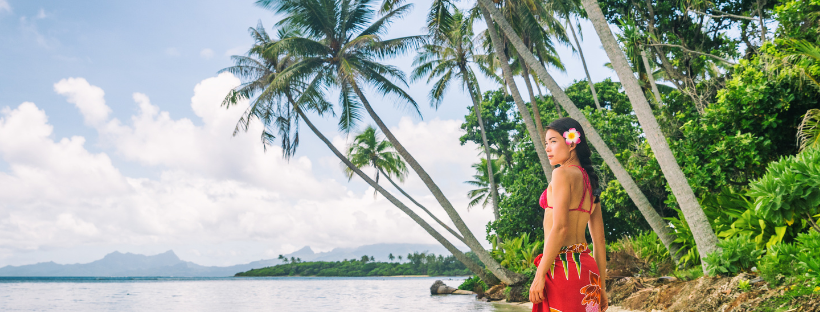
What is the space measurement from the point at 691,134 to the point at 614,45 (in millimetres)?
2219

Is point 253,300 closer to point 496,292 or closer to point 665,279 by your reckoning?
point 496,292

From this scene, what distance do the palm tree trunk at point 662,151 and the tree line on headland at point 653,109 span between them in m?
0.02

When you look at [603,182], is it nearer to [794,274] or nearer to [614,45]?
[614,45]

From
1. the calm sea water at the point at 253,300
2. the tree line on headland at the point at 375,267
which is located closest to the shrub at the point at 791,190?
the calm sea water at the point at 253,300

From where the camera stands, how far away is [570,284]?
7.03 feet

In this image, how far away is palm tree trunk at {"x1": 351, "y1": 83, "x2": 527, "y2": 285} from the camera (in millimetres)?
13969

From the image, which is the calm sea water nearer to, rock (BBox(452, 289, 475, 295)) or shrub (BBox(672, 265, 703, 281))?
rock (BBox(452, 289, 475, 295))

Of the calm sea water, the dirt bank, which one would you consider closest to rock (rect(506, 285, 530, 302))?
the calm sea water

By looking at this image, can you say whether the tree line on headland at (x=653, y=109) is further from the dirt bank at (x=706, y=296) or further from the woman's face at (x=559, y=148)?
the woman's face at (x=559, y=148)

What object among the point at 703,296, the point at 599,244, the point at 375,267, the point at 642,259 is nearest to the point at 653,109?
the point at 642,259

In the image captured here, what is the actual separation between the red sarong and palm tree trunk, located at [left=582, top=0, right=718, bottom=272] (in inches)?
251

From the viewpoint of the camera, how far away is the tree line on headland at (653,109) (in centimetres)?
709

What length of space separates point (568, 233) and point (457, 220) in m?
12.0

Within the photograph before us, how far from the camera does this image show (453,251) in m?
14.5
